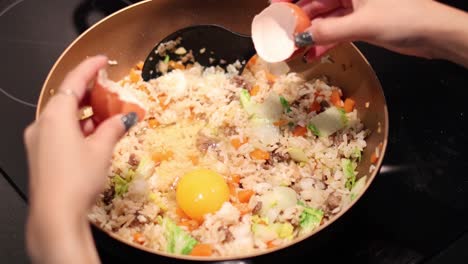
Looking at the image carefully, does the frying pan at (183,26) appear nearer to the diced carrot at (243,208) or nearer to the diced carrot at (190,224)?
the diced carrot at (243,208)

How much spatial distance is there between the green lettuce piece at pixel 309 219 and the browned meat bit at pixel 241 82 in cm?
52

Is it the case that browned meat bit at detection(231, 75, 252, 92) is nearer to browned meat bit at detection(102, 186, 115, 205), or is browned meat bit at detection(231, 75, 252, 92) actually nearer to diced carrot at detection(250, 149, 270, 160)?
diced carrot at detection(250, 149, 270, 160)

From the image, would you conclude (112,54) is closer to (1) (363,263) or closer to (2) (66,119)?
(2) (66,119)

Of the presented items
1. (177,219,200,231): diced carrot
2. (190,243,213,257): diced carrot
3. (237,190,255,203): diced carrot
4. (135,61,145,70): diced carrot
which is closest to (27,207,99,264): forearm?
(190,243,213,257): diced carrot

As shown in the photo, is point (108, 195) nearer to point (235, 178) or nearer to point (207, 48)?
point (235, 178)

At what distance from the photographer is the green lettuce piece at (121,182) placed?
1439 mm

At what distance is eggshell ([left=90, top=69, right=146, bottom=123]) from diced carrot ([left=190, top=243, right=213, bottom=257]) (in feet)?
1.20

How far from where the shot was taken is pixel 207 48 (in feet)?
5.74

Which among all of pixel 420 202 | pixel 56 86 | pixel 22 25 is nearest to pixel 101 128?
pixel 56 86

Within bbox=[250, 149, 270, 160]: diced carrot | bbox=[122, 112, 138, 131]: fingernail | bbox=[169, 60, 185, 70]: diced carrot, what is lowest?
bbox=[250, 149, 270, 160]: diced carrot

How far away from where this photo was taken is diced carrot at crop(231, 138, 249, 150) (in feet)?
5.15

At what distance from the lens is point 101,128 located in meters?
1.01

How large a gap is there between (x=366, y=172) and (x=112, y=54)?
909 millimetres

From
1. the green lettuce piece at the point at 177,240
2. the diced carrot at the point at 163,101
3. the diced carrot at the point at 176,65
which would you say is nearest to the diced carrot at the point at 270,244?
the green lettuce piece at the point at 177,240
